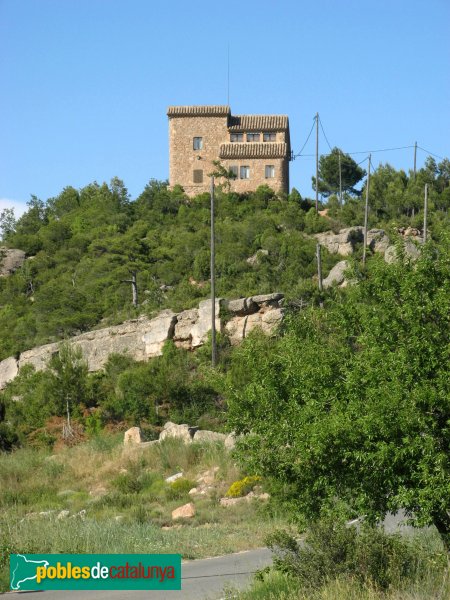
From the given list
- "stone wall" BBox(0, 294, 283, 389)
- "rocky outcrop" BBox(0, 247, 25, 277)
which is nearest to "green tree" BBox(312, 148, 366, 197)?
"rocky outcrop" BBox(0, 247, 25, 277)

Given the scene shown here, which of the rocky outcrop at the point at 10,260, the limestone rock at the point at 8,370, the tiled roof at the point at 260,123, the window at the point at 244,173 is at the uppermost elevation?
the tiled roof at the point at 260,123

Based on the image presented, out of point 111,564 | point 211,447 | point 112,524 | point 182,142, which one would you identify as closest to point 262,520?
point 112,524

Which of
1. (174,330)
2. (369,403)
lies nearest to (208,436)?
(174,330)

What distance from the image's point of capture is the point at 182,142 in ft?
215

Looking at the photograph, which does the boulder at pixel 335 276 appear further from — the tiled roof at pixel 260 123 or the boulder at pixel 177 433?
the tiled roof at pixel 260 123

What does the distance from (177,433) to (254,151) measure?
33.2 m

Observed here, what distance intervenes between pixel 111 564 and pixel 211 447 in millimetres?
17574

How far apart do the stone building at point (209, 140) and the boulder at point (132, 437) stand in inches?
1240

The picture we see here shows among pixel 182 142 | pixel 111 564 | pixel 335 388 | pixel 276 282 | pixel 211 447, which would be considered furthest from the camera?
pixel 182 142

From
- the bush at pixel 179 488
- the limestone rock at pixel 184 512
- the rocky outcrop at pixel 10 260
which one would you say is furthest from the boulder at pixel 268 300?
the rocky outcrop at pixel 10 260

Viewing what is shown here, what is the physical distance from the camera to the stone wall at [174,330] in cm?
4372

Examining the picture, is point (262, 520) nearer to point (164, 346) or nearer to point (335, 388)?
point (335, 388)

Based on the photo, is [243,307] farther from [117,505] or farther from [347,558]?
[347,558]

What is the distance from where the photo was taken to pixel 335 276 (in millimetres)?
47125
